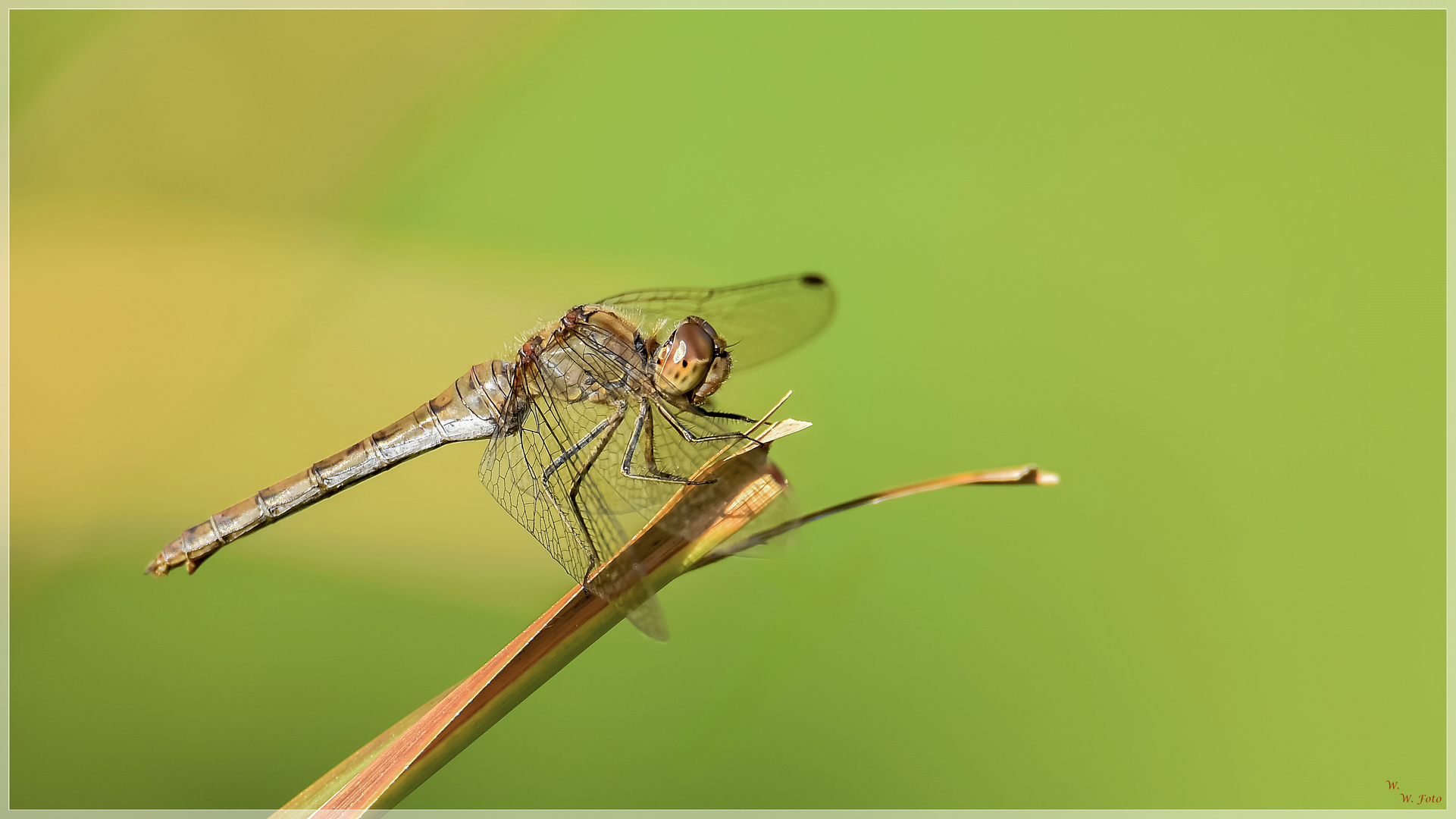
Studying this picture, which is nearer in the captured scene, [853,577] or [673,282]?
[853,577]

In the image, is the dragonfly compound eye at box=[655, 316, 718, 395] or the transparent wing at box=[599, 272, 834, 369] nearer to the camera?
the dragonfly compound eye at box=[655, 316, 718, 395]

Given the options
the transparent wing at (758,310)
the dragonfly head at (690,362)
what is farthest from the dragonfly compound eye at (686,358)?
the transparent wing at (758,310)

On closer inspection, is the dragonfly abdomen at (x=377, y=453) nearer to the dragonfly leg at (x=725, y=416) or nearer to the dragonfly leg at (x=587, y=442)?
the dragonfly leg at (x=587, y=442)

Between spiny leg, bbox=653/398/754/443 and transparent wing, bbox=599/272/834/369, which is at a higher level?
transparent wing, bbox=599/272/834/369

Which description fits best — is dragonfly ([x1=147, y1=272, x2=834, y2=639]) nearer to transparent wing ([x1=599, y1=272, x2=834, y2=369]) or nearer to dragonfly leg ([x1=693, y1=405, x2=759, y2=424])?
dragonfly leg ([x1=693, y1=405, x2=759, y2=424])

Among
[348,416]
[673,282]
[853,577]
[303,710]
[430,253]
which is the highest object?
[430,253]

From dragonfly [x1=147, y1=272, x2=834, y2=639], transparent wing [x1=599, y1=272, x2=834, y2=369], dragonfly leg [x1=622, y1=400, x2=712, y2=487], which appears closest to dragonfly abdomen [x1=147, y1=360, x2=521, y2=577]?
dragonfly [x1=147, y1=272, x2=834, y2=639]

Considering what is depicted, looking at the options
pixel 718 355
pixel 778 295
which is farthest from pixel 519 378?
pixel 778 295

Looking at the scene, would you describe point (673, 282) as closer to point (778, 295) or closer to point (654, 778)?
point (778, 295)
